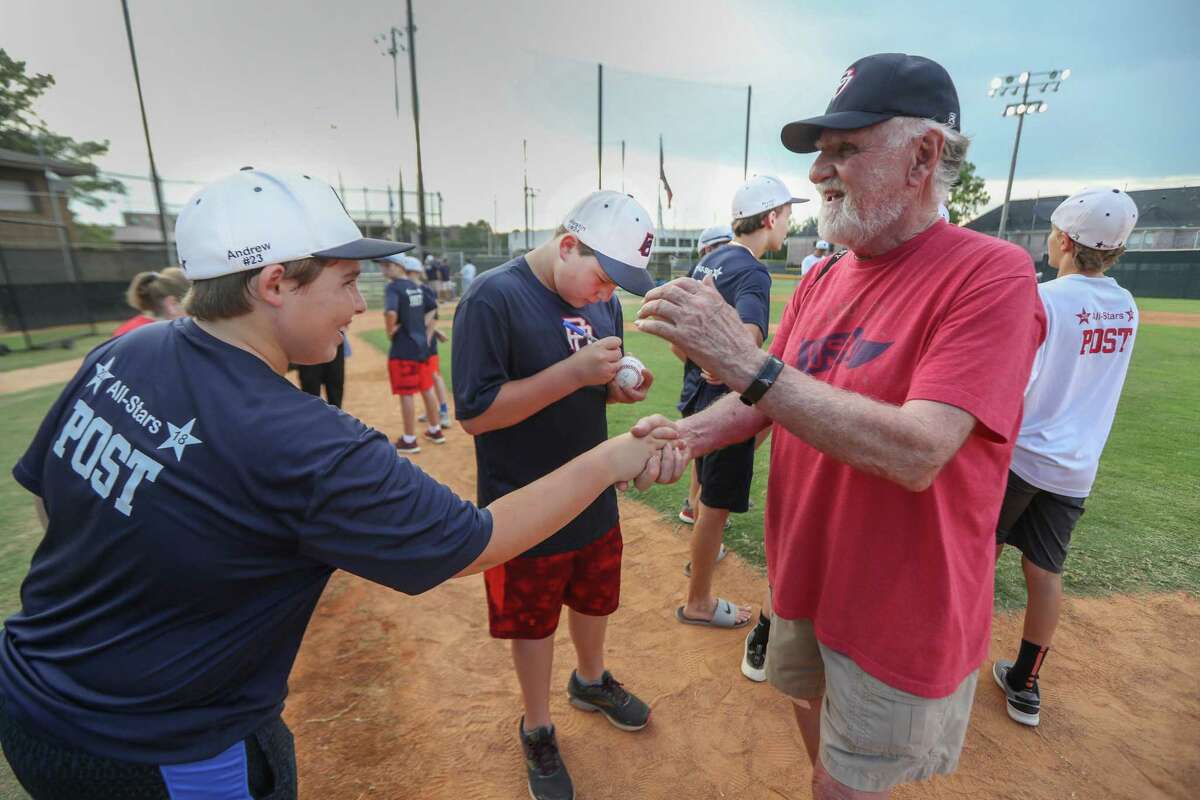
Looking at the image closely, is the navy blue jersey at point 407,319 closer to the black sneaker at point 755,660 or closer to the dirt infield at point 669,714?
the dirt infield at point 669,714

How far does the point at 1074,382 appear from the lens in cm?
279

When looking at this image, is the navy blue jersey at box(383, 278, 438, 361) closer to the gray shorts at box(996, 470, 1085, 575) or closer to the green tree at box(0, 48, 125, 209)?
the gray shorts at box(996, 470, 1085, 575)

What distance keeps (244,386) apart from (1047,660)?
425 centimetres

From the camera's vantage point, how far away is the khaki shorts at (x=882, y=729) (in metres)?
1.59

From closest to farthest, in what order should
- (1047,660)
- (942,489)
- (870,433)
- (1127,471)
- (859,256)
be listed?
(870,433)
(942,489)
(859,256)
(1047,660)
(1127,471)

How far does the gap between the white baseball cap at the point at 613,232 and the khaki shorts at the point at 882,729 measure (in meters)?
1.46

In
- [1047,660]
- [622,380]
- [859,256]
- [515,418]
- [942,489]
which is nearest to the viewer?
[942,489]

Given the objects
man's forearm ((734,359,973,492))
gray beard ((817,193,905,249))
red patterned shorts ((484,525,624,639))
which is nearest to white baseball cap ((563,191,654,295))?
gray beard ((817,193,905,249))

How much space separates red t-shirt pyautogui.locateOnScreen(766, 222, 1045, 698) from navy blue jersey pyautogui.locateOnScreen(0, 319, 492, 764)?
108cm

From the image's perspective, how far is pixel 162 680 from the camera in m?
1.22

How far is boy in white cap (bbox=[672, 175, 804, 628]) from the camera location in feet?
11.2

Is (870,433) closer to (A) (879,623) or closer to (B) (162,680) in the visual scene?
(A) (879,623)

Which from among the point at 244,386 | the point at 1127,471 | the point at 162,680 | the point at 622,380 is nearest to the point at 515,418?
the point at 622,380

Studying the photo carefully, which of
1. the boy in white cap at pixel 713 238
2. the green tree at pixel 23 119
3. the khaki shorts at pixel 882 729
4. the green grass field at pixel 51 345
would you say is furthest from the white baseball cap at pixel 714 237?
the green tree at pixel 23 119
